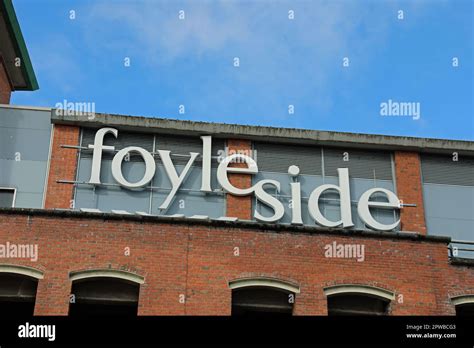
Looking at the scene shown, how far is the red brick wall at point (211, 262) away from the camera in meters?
18.5

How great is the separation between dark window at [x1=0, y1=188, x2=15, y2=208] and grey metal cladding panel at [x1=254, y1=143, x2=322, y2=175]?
7.02 meters

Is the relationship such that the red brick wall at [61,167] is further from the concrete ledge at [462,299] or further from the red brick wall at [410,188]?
the concrete ledge at [462,299]

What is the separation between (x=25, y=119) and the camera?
22.2 metres

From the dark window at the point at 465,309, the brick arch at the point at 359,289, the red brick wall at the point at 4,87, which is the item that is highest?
the red brick wall at the point at 4,87

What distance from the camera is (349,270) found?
1938cm

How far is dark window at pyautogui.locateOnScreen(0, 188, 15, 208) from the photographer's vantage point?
20984mm

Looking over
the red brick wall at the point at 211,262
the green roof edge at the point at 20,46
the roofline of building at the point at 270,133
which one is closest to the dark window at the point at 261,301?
the red brick wall at the point at 211,262

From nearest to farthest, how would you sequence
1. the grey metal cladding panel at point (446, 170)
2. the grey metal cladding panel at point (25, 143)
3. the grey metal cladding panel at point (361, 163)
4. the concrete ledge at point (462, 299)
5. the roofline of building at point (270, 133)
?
the concrete ledge at point (462, 299)
the grey metal cladding panel at point (25, 143)
the roofline of building at point (270, 133)
the grey metal cladding panel at point (361, 163)
the grey metal cladding panel at point (446, 170)

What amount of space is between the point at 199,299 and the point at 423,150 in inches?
348

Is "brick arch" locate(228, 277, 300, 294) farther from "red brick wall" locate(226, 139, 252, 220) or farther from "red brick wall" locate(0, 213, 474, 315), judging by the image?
"red brick wall" locate(226, 139, 252, 220)

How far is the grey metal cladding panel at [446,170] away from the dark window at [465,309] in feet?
14.3

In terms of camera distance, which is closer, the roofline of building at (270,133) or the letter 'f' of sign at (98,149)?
the letter 'f' of sign at (98,149)

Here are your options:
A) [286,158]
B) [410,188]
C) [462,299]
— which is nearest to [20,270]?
[286,158]

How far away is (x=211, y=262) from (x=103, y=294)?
2779mm
